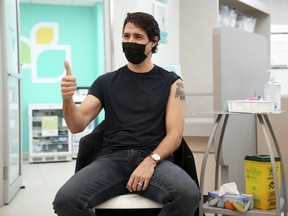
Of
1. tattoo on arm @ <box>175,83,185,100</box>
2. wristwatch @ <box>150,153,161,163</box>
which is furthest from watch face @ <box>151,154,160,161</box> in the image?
tattoo on arm @ <box>175,83,185,100</box>

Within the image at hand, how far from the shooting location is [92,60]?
21.1ft

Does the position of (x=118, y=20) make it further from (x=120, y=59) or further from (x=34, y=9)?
(x=34, y=9)

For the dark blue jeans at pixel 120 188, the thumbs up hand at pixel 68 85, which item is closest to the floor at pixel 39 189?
the dark blue jeans at pixel 120 188

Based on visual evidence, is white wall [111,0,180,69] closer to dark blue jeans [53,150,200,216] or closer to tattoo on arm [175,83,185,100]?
tattoo on arm [175,83,185,100]

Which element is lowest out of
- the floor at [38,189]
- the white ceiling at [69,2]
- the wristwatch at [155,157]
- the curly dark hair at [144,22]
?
the floor at [38,189]

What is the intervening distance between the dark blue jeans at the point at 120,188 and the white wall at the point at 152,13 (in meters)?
1.12

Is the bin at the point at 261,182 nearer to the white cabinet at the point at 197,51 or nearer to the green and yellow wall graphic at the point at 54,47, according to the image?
the white cabinet at the point at 197,51

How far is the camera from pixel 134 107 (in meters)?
1.74

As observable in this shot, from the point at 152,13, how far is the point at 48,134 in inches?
141

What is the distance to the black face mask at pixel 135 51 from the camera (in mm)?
1783

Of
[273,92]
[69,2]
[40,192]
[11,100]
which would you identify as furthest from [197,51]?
[69,2]

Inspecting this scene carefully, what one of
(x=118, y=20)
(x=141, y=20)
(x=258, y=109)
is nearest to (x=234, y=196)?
(x=258, y=109)

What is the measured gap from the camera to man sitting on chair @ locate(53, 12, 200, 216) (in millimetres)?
1485

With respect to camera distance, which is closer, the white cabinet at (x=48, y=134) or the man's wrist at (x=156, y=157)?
the man's wrist at (x=156, y=157)
